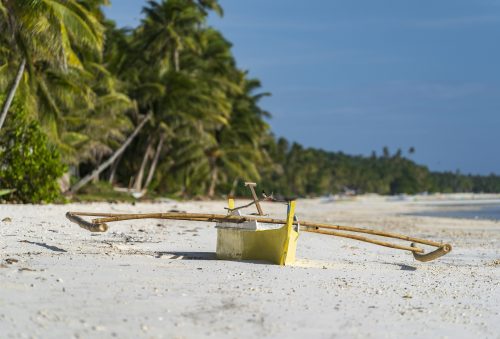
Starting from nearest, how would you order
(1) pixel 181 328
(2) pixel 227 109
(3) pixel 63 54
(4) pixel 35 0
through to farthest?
(1) pixel 181 328
(4) pixel 35 0
(3) pixel 63 54
(2) pixel 227 109

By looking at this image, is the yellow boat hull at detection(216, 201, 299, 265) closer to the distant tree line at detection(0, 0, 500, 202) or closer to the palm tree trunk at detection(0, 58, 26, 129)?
the distant tree line at detection(0, 0, 500, 202)

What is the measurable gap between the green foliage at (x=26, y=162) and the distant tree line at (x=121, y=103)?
0.03 m

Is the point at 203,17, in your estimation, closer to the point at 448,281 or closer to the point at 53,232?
the point at 53,232

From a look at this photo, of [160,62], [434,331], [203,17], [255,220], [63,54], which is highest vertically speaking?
[203,17]

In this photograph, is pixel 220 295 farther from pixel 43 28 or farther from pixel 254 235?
pixel 43 28

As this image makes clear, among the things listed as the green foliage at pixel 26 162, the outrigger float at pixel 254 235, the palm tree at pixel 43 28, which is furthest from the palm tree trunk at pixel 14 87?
the outrigger float at pixel 254 235

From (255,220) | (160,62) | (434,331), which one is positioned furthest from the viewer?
(160,62)

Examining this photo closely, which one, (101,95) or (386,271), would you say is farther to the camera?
(101,95)

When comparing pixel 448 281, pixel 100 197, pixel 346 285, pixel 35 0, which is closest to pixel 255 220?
pixel 346 285

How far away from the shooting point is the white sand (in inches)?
201

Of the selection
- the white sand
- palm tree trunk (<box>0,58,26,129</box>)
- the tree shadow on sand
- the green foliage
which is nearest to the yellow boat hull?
the white sand

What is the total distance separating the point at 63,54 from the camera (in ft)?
54.5

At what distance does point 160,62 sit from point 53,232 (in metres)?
24.4

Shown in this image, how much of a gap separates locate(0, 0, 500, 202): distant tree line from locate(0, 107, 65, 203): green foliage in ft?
0.10
